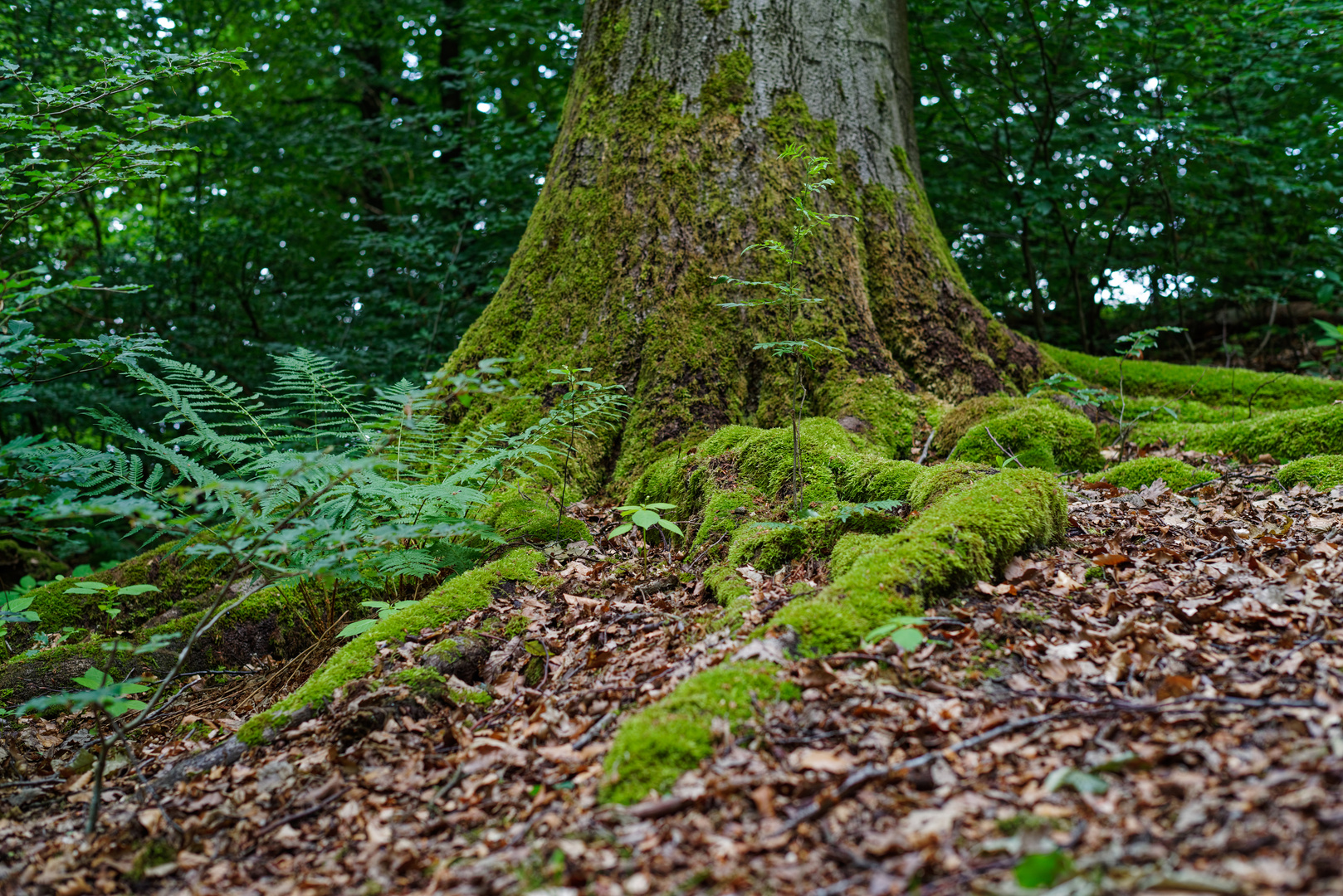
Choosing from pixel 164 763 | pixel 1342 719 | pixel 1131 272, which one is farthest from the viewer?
pixel 1131 272

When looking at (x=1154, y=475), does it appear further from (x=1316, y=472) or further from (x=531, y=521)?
(x=531, y=521)

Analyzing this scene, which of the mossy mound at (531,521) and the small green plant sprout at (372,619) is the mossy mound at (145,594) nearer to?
the small green plant sprout at (372,619)

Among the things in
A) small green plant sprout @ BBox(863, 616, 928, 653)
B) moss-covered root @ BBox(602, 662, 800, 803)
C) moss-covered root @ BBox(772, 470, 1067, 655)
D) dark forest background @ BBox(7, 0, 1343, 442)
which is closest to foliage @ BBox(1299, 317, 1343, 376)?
dark forest background @ BBox(7, 0, 1343, 442)

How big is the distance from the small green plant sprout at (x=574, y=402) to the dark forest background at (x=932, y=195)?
414 cm

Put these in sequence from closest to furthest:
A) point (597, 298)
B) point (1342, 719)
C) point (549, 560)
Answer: point (1342, 719)
point (549, 560)
point (597, 298)

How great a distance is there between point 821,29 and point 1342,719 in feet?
17.3

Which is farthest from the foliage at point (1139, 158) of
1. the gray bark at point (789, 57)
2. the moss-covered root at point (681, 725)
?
the moss-covered root at point (681, 725)

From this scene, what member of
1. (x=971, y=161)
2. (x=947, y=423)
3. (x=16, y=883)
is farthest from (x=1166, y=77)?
(x=16, y=883)

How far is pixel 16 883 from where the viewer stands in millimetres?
2285

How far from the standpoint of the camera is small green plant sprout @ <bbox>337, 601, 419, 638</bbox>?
3.32 meters

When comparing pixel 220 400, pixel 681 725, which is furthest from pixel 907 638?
pixel 220 400

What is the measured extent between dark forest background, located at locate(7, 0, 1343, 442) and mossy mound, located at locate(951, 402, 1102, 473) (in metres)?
4.80

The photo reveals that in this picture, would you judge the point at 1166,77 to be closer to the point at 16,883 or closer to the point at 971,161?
the point at 971,161

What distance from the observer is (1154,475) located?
411cm
